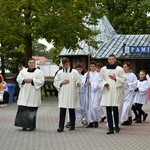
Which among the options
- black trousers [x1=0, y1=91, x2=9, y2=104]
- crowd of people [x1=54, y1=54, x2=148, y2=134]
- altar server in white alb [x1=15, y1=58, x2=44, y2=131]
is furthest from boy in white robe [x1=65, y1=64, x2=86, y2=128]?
black trousers [x1=0, y1=91, x2=9, y2=104]

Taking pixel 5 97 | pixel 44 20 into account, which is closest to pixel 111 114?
pixel 5 97

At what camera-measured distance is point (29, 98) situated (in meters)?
13.1

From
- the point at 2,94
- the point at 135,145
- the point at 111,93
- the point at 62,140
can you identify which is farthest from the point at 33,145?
the point at 2,94

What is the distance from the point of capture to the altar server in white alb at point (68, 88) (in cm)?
1295

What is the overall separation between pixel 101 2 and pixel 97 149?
2075 centimetres

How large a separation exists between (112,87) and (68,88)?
119 cm

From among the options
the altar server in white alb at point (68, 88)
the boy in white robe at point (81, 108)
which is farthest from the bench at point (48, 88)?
the altar server in white alb at point (68, 88)

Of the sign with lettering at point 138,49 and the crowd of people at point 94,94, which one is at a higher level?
the sign with lettering at point 138,49

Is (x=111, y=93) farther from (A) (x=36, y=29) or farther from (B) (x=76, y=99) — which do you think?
(A) (x=36, y=29)

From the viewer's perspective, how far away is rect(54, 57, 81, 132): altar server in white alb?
1295 centimetres

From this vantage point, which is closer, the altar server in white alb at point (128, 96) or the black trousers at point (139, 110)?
the altar server in white alb at point (128, 96)

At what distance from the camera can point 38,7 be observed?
87.5ft

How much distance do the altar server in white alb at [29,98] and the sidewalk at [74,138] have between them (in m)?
0.26

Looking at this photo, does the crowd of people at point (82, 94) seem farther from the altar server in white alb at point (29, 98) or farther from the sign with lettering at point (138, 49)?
the sign with lettering at point (138, 49)
